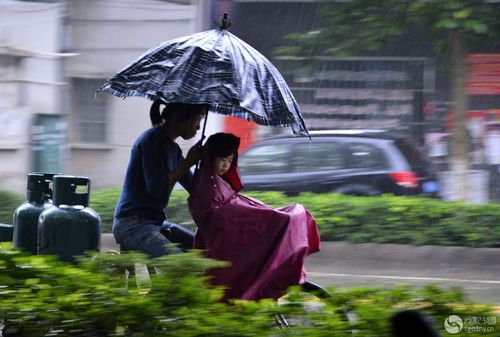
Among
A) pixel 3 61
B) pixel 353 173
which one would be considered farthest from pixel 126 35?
pixel 353 173

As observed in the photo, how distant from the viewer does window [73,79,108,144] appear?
1731 centimetres

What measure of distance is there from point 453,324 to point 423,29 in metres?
9.33

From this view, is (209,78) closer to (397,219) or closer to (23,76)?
(397,219)

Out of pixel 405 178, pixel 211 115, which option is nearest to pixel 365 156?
pixel 405 178

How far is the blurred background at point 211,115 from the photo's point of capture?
15205 mm

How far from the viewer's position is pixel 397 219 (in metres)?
11.2

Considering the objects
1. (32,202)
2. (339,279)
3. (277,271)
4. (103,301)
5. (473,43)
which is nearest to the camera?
(103,301)

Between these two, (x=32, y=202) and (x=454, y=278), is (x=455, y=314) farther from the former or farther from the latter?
(x=454, y=278)

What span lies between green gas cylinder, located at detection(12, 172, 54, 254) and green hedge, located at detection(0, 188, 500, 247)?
6.48 m

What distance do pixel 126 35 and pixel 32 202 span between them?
12.4 meters

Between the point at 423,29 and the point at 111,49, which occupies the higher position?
the point at 423,29

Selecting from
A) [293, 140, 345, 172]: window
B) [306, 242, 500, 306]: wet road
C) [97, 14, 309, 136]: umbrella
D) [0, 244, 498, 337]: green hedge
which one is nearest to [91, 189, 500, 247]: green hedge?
[306, 242, 500, 306]: wet road

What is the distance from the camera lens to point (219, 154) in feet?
15.3

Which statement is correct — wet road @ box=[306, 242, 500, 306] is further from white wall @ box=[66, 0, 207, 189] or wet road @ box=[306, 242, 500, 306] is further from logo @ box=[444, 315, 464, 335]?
white wall @ box=[66, 0, 207, 189]
